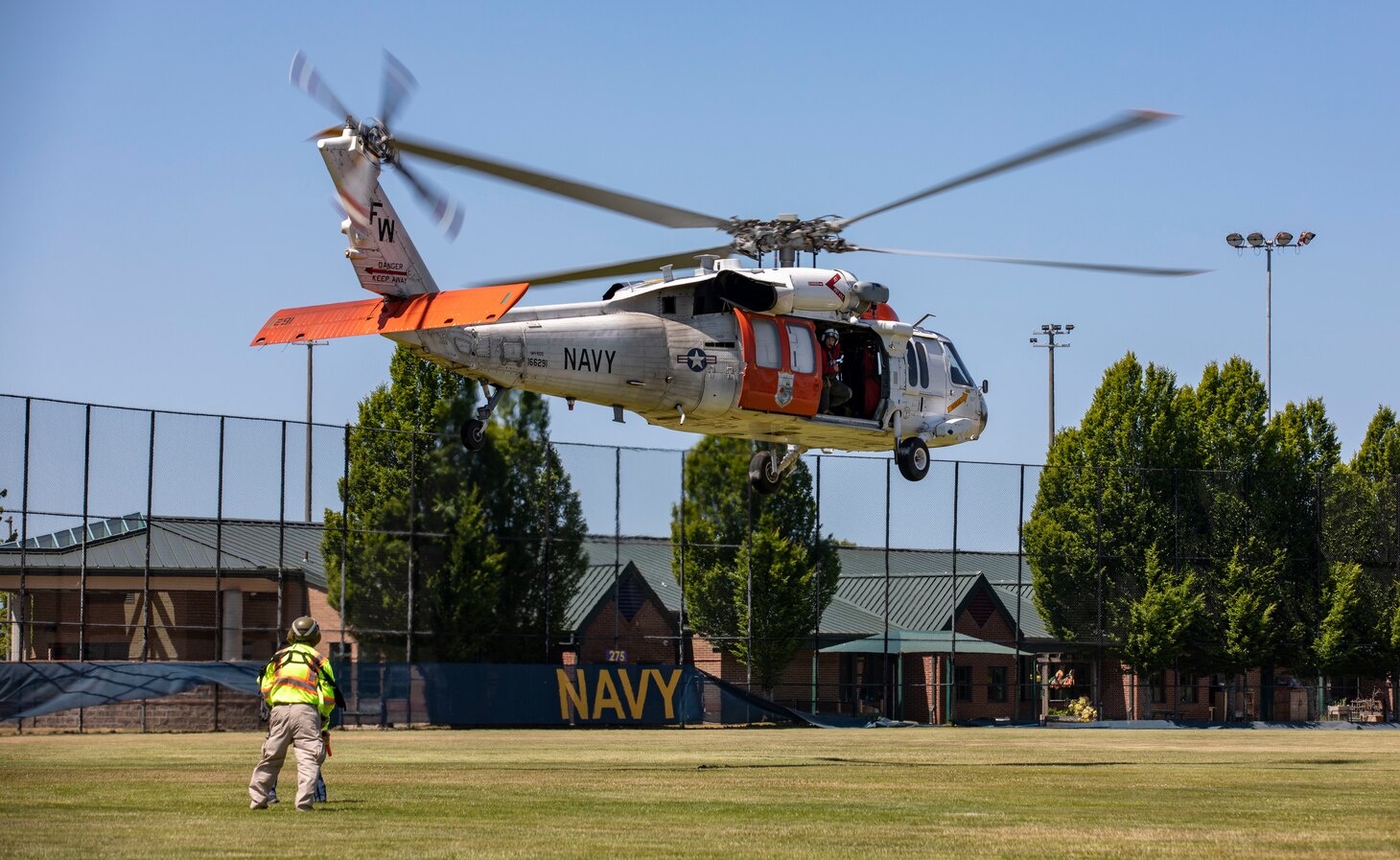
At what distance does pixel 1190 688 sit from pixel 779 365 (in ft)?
120

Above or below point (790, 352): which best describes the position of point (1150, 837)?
below

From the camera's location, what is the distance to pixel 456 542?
4697 centimetres

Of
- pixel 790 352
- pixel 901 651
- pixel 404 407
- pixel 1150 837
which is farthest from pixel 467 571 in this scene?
pixel 1150 837

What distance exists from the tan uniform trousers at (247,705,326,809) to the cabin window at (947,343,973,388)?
1885 cm

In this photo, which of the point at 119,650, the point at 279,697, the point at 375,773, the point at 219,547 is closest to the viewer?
the point at 279,697

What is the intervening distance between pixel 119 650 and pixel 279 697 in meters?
33.3

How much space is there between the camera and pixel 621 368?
2675 cm

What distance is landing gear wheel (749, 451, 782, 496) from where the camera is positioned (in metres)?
31.3

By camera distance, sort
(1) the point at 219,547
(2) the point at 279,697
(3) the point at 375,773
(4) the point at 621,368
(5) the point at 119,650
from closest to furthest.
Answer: (2) the point at 279,697 → (3) the point at 375,773 → (4) the point at 621,368 → (1) the point at 219,547 → (5) the point at 119,650

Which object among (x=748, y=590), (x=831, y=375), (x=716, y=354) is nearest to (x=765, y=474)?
(x=831, y=375)

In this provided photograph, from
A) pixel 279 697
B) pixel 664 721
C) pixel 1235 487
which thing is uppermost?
pixel 1235 487

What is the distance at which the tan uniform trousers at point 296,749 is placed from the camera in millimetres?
15367

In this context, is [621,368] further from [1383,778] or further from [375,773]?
[1383,778]

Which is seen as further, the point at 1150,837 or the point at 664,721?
the point at 664,721
